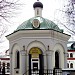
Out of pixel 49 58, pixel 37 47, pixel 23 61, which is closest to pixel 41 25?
pixel 37 47

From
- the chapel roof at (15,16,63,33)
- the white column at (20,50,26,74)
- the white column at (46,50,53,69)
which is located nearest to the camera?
the white column at (46,50,53,69)

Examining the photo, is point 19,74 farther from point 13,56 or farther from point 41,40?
Result: point 41,40

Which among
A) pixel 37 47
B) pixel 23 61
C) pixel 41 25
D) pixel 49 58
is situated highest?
pixel 41 25

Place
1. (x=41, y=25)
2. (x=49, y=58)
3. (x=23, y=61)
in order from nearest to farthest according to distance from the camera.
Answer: (x=49, y=58), (x=23, y=61), (x=41, y=25)

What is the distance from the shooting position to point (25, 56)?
2270cm

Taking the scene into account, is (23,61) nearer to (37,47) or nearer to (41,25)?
(37,47)

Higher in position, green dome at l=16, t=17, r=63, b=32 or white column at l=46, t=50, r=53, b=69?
green dome at l=16, t=17, r=63, b=32

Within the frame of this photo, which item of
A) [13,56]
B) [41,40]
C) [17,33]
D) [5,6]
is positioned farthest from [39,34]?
[5,6]

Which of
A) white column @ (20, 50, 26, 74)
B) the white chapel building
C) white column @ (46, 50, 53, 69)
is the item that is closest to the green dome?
the white chapel building

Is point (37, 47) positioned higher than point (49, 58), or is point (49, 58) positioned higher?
point (37, 47)

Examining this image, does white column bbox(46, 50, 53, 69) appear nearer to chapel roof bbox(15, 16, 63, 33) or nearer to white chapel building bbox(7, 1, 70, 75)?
white chapel building bbox(7, 1, 70, 75)

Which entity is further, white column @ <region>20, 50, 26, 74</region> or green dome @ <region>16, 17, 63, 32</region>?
green dome @ <region>16, 17, 63, 32</region>

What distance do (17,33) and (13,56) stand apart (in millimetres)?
2809

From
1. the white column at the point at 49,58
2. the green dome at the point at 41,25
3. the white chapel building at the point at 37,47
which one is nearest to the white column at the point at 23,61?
the white chapel building at the point at 37,47
